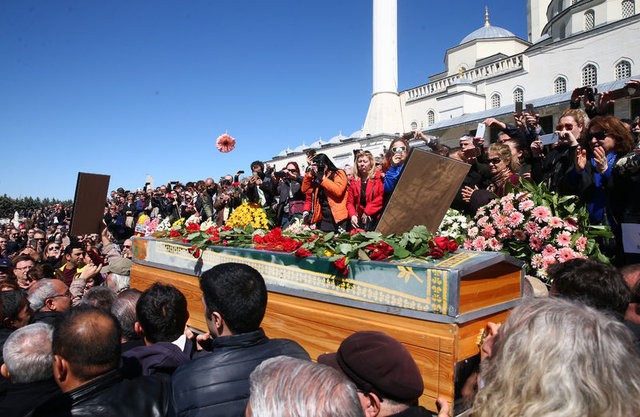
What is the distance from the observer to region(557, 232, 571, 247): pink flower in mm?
3777

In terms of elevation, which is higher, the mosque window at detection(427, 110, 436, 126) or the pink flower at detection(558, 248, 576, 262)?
the mosque window at detection(427, 110, 436, 126)

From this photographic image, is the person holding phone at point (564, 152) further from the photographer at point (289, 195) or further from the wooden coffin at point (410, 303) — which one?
the photographer at point (289, 195)

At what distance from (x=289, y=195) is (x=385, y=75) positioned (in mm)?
28872

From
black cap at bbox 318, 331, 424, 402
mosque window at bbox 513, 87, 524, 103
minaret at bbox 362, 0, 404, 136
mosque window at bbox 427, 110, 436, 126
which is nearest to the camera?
black cap at bbox 318, 331, 424, 402

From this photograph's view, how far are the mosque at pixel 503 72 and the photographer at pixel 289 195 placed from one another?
1605 centimetres

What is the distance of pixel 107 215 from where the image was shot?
1745 cm

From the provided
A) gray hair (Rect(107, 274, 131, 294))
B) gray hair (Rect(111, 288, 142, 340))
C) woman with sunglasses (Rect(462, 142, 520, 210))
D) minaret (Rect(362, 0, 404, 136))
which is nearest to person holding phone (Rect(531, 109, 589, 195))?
woman with sunglasses (Rect(462, 142, 520, 210))

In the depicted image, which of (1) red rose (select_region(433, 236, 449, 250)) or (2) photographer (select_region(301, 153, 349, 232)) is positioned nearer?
(1) red rose (select_region(433, 236, 449, 250))

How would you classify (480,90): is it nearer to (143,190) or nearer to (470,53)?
(470,53)

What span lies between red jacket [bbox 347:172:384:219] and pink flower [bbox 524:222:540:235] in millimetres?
2183

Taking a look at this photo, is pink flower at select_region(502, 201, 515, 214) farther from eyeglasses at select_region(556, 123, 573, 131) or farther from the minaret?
the minaret

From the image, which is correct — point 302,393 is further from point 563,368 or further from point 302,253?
point 302,253

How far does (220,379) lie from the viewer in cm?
234

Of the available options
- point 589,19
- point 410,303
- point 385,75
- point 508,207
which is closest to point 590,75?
point 589,19
